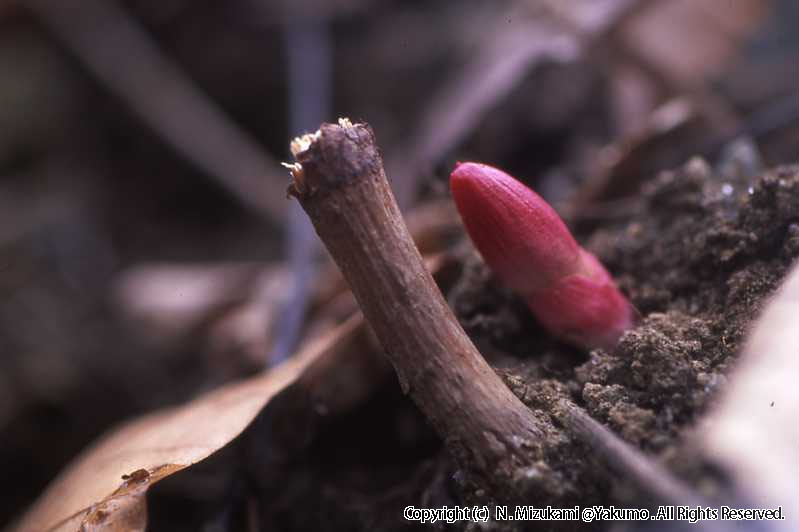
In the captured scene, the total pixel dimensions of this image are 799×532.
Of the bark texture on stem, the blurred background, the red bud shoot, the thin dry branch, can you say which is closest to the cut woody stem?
the bark texture on stem

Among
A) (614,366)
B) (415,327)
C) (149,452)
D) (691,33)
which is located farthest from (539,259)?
(691,33)

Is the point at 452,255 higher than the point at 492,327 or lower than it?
higher

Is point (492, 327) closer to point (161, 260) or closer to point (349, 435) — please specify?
point (349, 435)

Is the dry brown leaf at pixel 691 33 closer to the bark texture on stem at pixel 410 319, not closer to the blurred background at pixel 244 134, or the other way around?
the blurred background at pixel 244 134

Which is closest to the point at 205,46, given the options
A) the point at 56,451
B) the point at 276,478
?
the point at 56,451

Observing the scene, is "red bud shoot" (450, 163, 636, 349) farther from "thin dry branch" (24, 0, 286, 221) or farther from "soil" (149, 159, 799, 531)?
"thin dry branch" (24, 0, 286, 221)

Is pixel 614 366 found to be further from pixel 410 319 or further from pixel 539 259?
pixel 410 319
